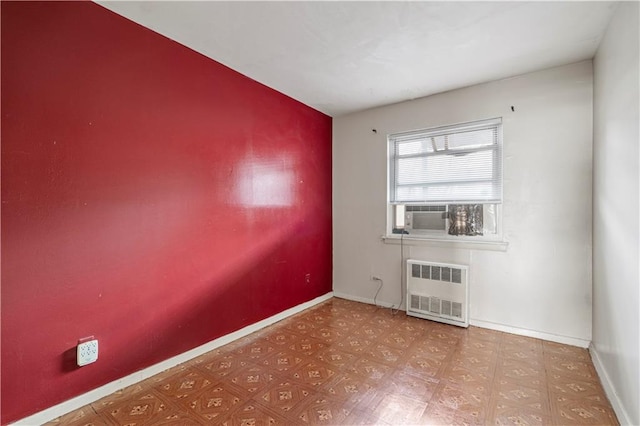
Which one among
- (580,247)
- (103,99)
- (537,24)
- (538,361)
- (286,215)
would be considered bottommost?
(538,361)

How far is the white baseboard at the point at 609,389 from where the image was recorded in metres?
1.64

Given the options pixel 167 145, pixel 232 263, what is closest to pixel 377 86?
pixel 167 145

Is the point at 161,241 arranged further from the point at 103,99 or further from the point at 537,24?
the point at 537,24

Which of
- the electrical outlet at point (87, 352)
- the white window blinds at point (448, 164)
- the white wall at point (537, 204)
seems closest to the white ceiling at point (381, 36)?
the white wall at point (537, 204)

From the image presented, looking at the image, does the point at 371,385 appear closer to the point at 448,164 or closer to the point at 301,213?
the point at 301,213

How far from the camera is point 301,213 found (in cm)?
365

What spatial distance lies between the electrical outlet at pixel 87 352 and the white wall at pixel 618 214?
307 centimetres

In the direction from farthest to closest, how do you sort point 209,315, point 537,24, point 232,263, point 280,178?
point 280,178
point 232,263
point 209,315
point 537,24

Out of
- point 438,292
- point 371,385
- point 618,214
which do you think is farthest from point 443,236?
point 371,385

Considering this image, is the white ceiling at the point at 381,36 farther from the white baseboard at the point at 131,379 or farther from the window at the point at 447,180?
the white baseboard at the point at 131,379

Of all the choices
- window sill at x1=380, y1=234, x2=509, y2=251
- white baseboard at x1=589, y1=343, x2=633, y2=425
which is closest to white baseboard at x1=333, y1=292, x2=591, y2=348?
white baseboard at x1=589, y1=343, x2=633, y2=425

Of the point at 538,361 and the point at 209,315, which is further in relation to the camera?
the point at 209,315

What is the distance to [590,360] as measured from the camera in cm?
237

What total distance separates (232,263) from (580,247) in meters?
3.18
